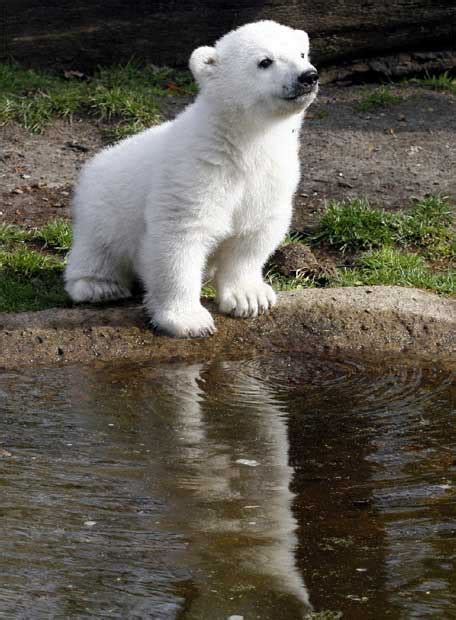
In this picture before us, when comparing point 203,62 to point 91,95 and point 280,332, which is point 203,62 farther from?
point 91,95

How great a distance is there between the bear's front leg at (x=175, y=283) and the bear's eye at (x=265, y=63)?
82 cm

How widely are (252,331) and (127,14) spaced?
15.3ft

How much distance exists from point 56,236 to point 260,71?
2364mm

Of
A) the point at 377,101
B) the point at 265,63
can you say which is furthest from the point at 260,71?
the point at 377,101

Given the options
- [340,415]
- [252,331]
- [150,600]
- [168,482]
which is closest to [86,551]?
[150,600]

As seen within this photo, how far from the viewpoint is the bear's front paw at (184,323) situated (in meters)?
5.59

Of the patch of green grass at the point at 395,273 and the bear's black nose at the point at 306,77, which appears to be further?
the patch of green grass at the point at 395,273

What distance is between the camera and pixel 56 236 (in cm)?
727

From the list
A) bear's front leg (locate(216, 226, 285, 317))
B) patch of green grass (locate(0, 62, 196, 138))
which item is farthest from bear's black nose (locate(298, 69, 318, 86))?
patch of green grass (locate(0, 62, 196, 138))

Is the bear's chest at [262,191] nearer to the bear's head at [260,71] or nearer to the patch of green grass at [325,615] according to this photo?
the bear's head at [260,71]

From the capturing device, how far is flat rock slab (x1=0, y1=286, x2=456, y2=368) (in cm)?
559

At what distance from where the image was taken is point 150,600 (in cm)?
320

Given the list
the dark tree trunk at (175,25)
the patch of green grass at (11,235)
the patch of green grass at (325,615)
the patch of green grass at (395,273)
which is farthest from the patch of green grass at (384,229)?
the patch of green grass at (325,615)

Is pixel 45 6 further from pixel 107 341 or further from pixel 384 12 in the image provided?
pixel 107 341
